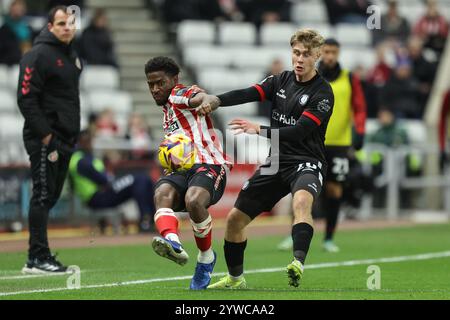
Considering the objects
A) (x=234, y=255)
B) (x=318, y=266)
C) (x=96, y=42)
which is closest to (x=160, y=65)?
(x=234, y=255)

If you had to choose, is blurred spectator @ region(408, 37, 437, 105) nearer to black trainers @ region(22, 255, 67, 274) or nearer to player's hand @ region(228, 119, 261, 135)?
black trainers @ region(22, 255, 67, 274)

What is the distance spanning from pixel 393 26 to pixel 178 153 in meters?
16.8

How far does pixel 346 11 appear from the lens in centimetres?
2584

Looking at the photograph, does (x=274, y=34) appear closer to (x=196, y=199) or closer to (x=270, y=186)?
(x=270, y=186)

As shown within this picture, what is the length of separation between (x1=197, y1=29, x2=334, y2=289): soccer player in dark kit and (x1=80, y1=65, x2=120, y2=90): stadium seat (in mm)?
11237

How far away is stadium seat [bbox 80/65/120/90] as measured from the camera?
20703 millimetres

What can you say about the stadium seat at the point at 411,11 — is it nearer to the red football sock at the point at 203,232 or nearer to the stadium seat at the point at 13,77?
the stadium seat at the point at 13,77

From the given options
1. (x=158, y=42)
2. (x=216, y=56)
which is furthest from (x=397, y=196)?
(x=158, y=42)

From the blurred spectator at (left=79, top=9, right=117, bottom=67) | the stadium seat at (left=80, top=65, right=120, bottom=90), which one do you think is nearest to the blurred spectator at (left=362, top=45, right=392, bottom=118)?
the stadium seat at (left=80, top=65, right=120, bottom=90)

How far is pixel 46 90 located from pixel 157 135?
9854 mm

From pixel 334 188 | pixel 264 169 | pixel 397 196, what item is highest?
pixel 264 169

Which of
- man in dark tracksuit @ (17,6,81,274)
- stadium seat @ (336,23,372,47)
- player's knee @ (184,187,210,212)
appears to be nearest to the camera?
player's knee @ (184,187,210,212)

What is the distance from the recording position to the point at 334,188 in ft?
47.9
